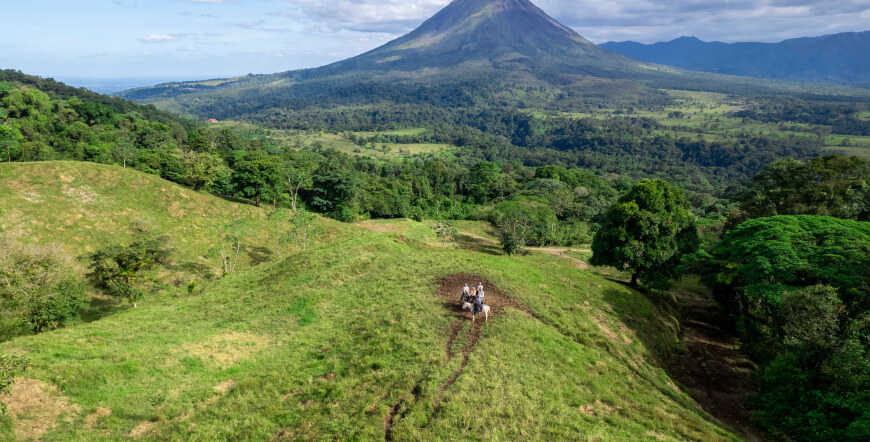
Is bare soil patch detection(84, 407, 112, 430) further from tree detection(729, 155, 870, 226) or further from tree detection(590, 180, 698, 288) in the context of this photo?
tree detection(729, 155, 870, 226)

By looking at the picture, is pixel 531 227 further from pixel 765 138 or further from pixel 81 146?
pixel 765 138

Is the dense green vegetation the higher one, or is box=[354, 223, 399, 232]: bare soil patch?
the dense green vegetation

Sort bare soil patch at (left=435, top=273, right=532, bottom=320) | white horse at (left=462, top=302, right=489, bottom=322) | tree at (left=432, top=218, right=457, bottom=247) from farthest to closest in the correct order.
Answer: tree at (left=432, top=218, right=457, bottom=247), bare soil patch at (left=435, top=273, right=532, bottom=320), white horse at (left=462, top=302, right=489, bottom=322)

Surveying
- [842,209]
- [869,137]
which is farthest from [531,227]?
[869,137]

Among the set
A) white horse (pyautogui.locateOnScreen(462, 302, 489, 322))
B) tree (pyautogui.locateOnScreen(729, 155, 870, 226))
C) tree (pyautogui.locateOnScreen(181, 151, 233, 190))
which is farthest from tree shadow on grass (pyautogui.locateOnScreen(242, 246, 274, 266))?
tree (pyautogui.locateOnScreen(729, 155, 870, 226))

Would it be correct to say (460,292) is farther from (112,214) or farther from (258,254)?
(112,214)

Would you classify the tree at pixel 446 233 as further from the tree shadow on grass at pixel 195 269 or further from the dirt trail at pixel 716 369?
the dirt trail at pixel 716 369

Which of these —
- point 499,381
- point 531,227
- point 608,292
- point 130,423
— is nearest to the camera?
point 130,423

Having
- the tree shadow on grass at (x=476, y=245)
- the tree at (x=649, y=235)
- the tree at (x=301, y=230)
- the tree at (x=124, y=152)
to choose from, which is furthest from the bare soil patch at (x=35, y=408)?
the tree at (x=124, y=152)
